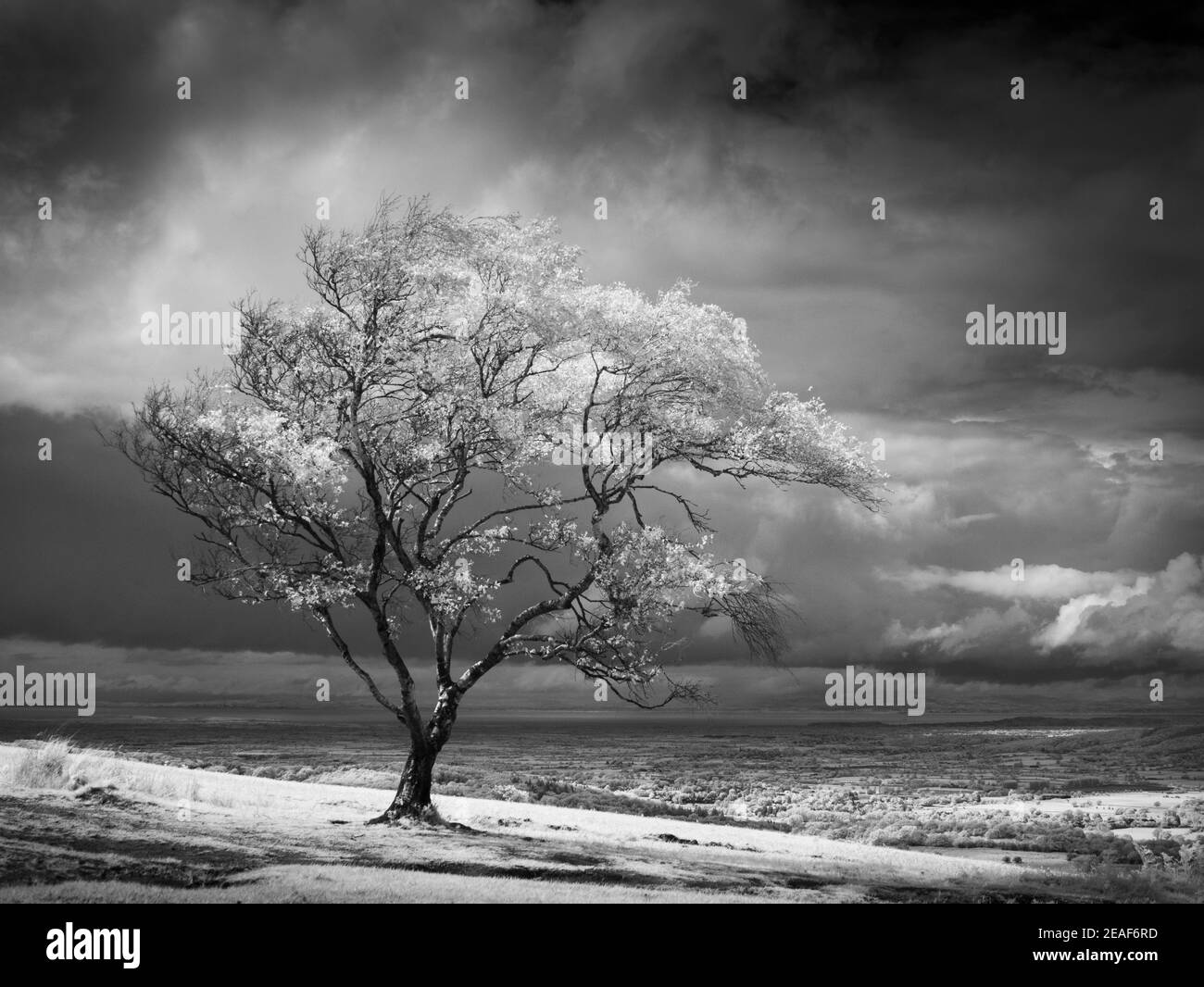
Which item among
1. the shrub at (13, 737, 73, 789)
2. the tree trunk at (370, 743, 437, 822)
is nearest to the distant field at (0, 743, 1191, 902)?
the shrub at (13, 737, 73, 789)

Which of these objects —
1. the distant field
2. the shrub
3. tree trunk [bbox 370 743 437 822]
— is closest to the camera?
the distant field

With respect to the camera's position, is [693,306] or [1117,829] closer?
[693,306]

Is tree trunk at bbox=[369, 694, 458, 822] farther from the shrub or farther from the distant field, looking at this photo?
the shrub

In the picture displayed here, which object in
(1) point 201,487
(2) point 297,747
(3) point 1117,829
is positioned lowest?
(2) point 297,747

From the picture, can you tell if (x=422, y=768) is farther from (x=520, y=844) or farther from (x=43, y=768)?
(x=43, y=768)

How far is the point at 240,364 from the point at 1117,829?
4108cm

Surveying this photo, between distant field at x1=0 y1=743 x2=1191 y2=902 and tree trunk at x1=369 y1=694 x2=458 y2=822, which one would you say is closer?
distant field at x1=0 y1=743 x2=1191 y2=902

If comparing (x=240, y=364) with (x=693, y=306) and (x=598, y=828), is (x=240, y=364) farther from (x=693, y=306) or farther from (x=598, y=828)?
(x=598, y=828)

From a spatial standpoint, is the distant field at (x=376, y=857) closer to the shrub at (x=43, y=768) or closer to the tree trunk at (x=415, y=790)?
the shrub at (x=43, y=768)

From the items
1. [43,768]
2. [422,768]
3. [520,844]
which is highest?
[422,768]

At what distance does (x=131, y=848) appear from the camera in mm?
19828

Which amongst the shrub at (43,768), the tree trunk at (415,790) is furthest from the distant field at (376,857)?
the tree trunk at (415,790)

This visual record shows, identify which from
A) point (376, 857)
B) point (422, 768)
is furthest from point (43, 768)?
point (376, 857)

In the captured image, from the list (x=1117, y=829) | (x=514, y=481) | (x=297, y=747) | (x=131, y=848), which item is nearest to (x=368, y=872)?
(x=131, y=848)
